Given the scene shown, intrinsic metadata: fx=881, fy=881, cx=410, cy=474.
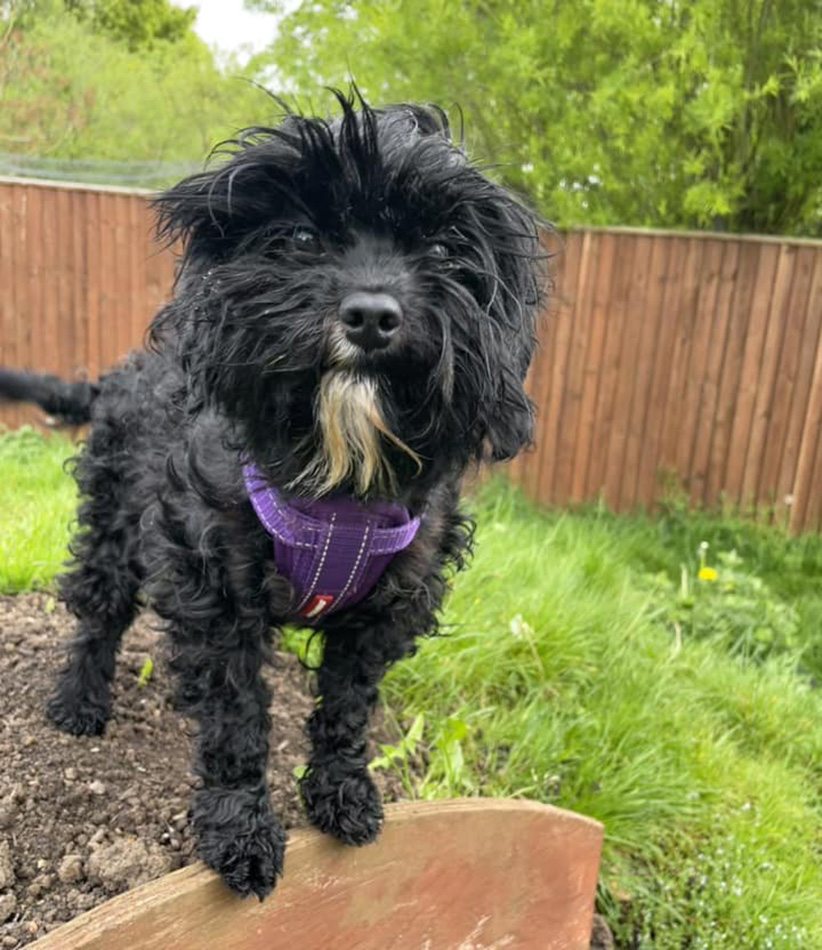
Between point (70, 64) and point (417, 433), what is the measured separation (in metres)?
13.6

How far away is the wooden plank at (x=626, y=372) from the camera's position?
7.11 m

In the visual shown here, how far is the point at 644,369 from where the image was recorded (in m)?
7.30

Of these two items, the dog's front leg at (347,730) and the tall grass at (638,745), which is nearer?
the dog's front leg at (347,730)

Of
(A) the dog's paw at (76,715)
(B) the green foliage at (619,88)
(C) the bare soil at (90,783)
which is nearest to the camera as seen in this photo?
(C) the bare soil at (90,783)

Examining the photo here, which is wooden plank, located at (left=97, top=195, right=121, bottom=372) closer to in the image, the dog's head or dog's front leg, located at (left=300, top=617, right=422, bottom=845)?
dog's front leg, located at (left=300, top=617, right=422, bottom=845)

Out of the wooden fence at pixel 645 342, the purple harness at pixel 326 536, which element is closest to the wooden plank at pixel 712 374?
the wooden fence at pixel 645 342

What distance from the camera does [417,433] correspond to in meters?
1.65

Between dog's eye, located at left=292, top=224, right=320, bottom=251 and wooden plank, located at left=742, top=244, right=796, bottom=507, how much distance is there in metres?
6.22

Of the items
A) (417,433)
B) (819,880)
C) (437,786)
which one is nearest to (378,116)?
(417,433)

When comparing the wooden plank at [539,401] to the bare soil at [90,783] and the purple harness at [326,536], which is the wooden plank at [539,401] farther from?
the purple harness at [326,536]

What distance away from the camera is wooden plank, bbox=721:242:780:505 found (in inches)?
273

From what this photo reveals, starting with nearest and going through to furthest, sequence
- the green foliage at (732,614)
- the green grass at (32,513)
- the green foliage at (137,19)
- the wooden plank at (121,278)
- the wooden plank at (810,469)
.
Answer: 1. the green grass at (32,513)
2. the green foliage at (732,614)
3. the wooden plank at (810,469)
4. the wooden plank at (121,278)
5. the green foliage at (137,19)

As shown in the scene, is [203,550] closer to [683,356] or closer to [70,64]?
[683,356]

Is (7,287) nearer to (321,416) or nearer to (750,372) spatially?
(750,372)
